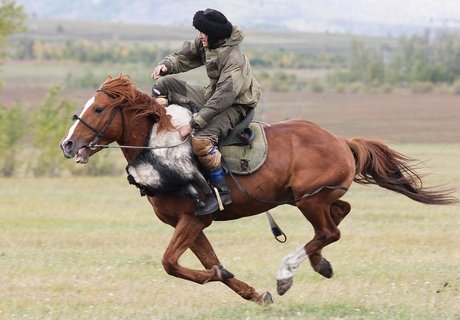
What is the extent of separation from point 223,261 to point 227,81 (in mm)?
4491

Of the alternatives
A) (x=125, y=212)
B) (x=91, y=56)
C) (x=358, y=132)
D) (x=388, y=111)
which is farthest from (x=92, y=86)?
(x=125, y=212)

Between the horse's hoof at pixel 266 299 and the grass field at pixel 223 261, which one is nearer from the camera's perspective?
the grass field at pixel 223 261

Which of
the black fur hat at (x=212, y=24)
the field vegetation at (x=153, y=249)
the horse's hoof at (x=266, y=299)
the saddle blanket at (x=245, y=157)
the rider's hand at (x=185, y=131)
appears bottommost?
the field vegetation at (x=153, y=249)

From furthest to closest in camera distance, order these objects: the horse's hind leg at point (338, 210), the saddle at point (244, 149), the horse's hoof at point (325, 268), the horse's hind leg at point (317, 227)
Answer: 1. the horse's hind leg at point (338, 210)
2. the horse's hoof at point (325, 268)
3. the horse's hind leg at point (317, 227)
4. the saddle at point (244, 149)

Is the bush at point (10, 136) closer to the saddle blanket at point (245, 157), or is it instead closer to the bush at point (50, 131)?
the bush at point (50, 131)

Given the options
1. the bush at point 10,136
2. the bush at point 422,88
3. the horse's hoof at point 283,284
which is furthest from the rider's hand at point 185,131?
the bush at point 422,88

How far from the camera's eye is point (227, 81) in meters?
11.0

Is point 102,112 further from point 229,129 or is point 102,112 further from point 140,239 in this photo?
point 140,239

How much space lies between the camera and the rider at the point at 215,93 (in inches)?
434

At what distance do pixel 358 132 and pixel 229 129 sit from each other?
45.0 metres

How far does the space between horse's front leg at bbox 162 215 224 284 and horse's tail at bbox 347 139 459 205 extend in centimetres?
205

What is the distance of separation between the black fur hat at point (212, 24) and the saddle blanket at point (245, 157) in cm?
108

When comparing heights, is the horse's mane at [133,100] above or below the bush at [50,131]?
above

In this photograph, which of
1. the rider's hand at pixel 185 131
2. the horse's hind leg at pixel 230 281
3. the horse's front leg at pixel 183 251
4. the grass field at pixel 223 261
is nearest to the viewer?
the grass field at pixel 223 261
